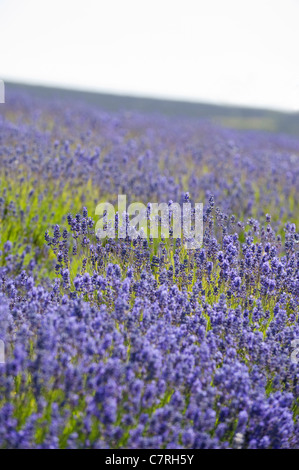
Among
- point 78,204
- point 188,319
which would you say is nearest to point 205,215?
point 188,319

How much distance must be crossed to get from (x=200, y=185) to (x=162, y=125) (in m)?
6.49

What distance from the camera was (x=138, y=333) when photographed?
90.7 inches

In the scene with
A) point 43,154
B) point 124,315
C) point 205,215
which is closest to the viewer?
point 124,315

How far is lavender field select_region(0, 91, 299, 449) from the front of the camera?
184 centimetres

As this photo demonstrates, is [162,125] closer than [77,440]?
No

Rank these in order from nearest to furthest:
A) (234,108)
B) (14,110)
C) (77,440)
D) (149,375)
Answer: (77,440) < (149,375) < (14,110) < (234,108)

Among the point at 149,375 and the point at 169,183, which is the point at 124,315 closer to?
the point at 149,375

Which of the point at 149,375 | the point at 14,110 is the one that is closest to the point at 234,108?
the point at 14,110

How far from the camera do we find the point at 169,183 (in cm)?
565

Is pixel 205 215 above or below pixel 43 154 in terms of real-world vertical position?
below

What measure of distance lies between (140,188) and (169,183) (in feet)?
2.14

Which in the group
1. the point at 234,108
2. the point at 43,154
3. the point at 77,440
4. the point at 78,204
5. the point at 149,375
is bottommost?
the point at 77,440

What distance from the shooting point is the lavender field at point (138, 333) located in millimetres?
1836

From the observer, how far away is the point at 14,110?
1057cm
